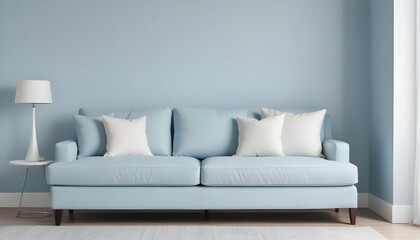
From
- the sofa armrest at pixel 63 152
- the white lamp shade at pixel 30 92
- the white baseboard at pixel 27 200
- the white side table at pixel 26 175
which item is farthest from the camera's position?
the white baseboard at pixel 27 200

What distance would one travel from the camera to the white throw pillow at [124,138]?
5.18 meters

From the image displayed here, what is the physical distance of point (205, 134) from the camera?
5.38 meters

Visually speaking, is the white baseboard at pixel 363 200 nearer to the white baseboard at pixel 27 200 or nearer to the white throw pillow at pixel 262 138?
the white throw pillow at pixel 262 138

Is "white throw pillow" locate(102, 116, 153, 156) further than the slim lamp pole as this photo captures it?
No

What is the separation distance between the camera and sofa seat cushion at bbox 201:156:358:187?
4703 mm

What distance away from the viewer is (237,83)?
19.2 ft

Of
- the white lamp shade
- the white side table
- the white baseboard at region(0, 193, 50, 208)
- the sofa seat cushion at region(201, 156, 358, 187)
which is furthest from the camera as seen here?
the white baseboard at region(0, 193, 50, 208)

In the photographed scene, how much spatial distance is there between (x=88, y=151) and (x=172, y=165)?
0.96 m

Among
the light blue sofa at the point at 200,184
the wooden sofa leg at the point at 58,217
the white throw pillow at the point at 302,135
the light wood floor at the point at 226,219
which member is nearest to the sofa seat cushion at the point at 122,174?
the light blue sofa at the point at 200,184

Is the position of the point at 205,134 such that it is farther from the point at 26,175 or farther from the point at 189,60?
the point at 26,175

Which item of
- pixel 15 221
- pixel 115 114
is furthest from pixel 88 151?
pixel 15 221

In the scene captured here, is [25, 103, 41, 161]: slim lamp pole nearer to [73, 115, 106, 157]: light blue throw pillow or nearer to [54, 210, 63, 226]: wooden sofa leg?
[73, 115, 106, 157]: light blue throw pillow

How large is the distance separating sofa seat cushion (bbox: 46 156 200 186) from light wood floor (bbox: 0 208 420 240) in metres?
0.41

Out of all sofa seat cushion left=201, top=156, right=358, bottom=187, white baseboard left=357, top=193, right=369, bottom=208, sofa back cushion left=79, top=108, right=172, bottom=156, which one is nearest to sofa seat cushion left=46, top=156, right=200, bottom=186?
sofa seat cushion left=201, top=156, right=358, bottom=187
